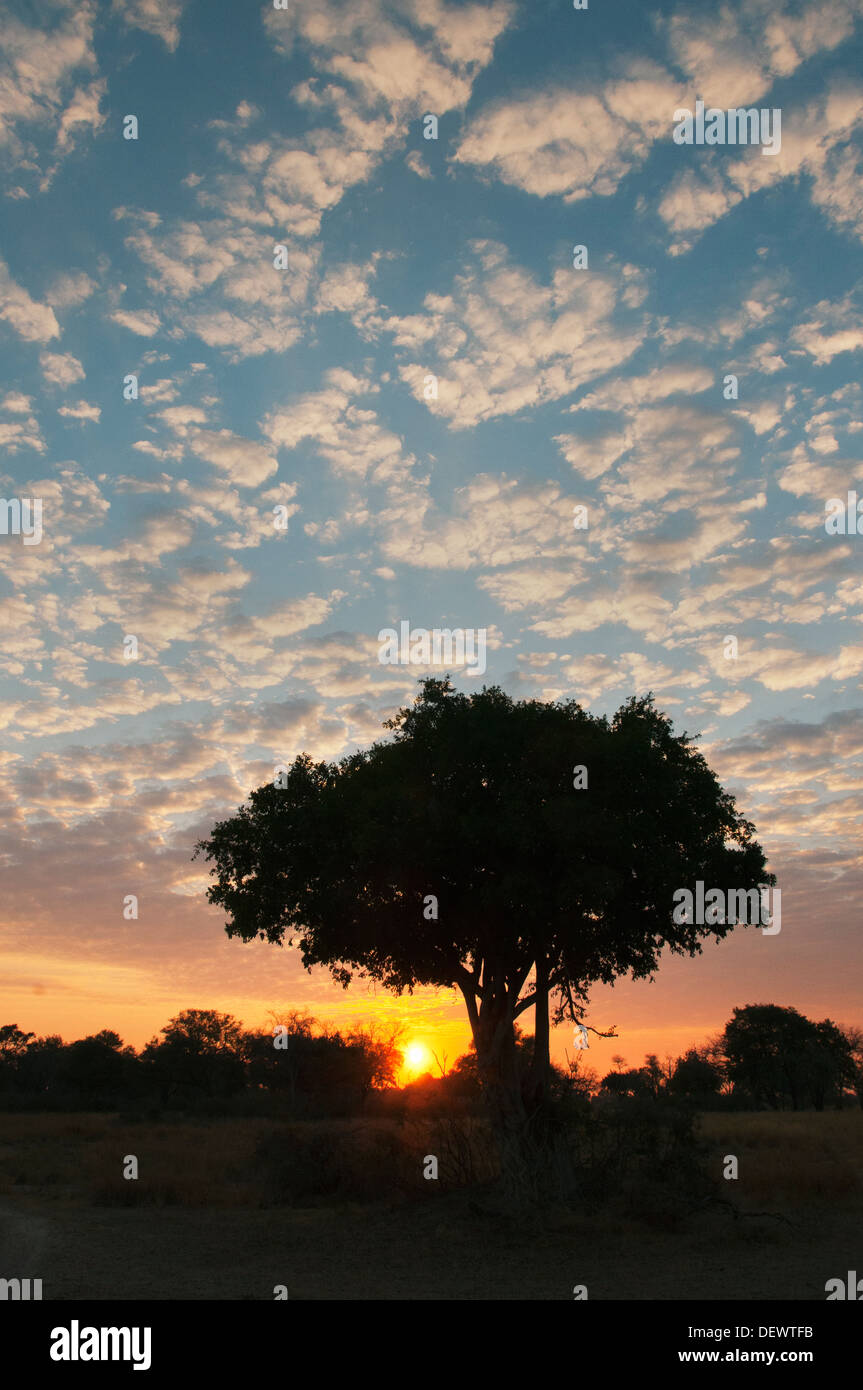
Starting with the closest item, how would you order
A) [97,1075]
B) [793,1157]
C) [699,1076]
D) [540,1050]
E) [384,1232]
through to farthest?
[384,1232]
[540,1050]
[793,1157]
[97,1075]
[699,1076]

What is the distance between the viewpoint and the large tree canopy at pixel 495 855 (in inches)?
672

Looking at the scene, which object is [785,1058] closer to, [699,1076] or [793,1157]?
[699,1076]

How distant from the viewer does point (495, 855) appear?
17.7 metres

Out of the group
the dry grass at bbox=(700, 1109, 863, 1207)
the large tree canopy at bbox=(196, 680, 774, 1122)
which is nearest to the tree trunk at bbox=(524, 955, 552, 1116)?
the large tree canopy at bbox=(196, 680, 774, 1122)

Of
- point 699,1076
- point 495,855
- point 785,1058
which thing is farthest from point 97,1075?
point 495,855

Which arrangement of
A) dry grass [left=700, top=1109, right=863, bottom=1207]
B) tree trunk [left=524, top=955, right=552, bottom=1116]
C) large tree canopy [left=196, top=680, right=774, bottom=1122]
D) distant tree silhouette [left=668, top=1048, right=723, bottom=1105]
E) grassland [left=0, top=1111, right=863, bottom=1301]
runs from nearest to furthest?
grassland [left=0, top=1111, right=863, bottom=1301], large tree canopy [left=196, top=680, right=774, bottom=1122], tree trunk [left=524, top=955, right=552, bottom=1116], dry grass [left=700, top=1109, right=863, bottom=1207], distant tree silhouette [left=668, top=1048, right=723, bottom=1105]

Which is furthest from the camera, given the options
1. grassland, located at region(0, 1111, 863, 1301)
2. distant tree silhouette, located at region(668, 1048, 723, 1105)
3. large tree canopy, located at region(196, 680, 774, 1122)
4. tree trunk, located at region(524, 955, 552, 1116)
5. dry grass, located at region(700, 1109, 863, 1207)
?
distant tree silhouette, located at region(668, 1048, 723, 1105)

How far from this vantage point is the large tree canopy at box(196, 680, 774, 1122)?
17.1m

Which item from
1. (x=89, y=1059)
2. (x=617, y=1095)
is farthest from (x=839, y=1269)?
(x=89, y=1059)

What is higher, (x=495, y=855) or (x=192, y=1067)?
(x=495, y=855)

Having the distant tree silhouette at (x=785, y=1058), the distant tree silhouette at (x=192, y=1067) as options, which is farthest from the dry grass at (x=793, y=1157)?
the distant tree silhouette at (x=192, y=1067)

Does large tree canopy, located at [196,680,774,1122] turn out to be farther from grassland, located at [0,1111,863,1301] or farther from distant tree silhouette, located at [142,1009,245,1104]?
distant tree silhouette, located at [142,1009,245,1104]
